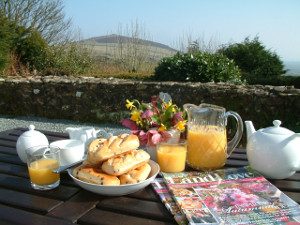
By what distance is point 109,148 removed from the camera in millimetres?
1263

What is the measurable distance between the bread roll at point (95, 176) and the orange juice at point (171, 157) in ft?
0.90

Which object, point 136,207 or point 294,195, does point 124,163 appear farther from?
point 294,195

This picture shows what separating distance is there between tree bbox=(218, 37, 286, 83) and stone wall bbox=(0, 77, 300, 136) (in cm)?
482

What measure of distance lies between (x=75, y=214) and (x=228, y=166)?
75cm

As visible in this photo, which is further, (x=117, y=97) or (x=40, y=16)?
(x=40, y=16)

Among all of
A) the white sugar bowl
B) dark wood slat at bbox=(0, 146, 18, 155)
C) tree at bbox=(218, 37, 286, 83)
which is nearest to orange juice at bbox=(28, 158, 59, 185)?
the white sugar bowl

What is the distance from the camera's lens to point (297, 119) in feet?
13.9

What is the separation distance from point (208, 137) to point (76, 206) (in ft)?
1.98

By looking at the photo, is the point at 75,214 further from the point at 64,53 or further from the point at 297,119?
the point at 64,53

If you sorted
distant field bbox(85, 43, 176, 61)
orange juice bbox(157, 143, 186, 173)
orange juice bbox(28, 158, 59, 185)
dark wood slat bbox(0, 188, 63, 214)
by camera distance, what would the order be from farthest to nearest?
distant field bbox(85, 43, 176, 61)
orange juice bbox(157, 143, 186, 173)
orange juice bbox(28, 158, 59, 185)
dark wood slat bbox(0, 188, 63, 214)

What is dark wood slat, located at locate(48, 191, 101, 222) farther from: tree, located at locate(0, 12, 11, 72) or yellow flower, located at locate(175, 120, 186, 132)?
tree, located at locate(0, 12, 11, 72)

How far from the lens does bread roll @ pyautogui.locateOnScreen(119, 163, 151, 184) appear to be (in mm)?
1225

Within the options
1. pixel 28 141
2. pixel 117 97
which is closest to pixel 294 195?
pixel 28 141

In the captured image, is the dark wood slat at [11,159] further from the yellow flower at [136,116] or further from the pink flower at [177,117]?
the pink flower at [177,117]
